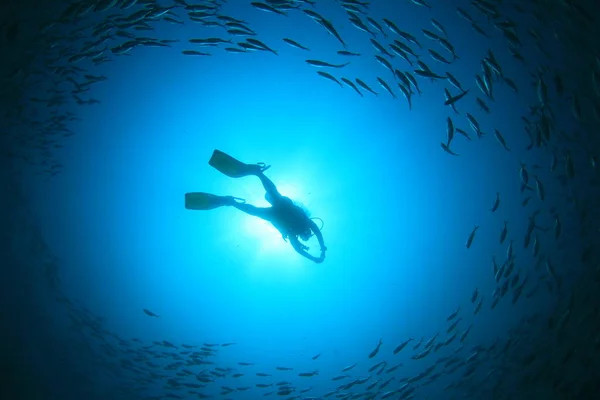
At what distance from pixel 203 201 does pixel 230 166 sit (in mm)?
1096

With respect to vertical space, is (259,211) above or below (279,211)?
below

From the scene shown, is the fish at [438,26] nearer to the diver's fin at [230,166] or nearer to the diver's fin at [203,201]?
the diver's fin at [230,166]

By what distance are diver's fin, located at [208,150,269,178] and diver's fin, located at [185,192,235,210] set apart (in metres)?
0.72

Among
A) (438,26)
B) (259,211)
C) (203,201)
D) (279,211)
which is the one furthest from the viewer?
(438,26)

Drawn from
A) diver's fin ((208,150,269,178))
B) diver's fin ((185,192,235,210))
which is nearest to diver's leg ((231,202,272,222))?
diver's fin ((185,192,235,210))

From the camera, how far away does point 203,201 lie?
6918 mm

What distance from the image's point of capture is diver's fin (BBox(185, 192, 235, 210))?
6879 millimetres

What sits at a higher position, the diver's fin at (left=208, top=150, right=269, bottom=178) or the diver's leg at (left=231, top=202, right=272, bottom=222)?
the diver's fin at (left=208, top=150, right=269, bottom=178)

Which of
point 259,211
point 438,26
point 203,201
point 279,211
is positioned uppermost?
point 438,26

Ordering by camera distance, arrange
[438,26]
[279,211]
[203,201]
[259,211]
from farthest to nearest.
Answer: [438,26] < [203,201] < [259,211] < [279,211]

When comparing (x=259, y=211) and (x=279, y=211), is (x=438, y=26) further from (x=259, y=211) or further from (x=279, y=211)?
(x=259, y=211)

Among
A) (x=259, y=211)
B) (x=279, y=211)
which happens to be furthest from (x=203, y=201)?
(x=279, y=211)

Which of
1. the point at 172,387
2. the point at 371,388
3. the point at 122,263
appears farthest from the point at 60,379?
the point at 371,388

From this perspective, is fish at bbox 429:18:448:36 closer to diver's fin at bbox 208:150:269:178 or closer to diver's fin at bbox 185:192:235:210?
diver's fin at bbox 208:150:269:178
